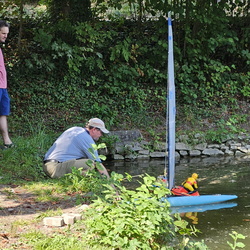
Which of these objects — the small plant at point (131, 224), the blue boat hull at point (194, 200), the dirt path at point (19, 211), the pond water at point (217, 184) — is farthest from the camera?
the blue boat hull at point (194, 200)

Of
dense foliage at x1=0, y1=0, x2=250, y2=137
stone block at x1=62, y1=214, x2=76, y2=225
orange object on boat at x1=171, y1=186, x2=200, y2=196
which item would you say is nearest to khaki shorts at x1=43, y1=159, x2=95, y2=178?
orange object on boat at x1=171, y1=186, x2=200, y2=196

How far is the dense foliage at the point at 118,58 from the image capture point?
13531 millimetres

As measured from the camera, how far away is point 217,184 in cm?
955

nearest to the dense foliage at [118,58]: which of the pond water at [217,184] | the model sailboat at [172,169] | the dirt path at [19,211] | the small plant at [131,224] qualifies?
the pond water at [217,184]

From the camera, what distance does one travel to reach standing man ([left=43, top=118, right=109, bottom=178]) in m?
7.31

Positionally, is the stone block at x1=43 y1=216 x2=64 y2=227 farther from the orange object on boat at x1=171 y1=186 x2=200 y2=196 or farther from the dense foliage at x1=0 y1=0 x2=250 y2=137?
the dense foliage at x1=0 y1=0 x2=250 y2=137

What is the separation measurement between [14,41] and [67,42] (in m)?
1.63

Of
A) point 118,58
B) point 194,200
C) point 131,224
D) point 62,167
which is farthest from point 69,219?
point 118,58

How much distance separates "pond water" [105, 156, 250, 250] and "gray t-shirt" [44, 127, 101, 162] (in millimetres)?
1853

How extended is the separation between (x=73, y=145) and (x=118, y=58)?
738 centimetres

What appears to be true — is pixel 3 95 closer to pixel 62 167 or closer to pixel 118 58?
pixel 62 167

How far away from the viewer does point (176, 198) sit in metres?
7.96

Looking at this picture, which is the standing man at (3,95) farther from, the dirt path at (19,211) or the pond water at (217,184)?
the pond water at (217,184)

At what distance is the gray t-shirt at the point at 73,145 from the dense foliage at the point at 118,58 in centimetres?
528
